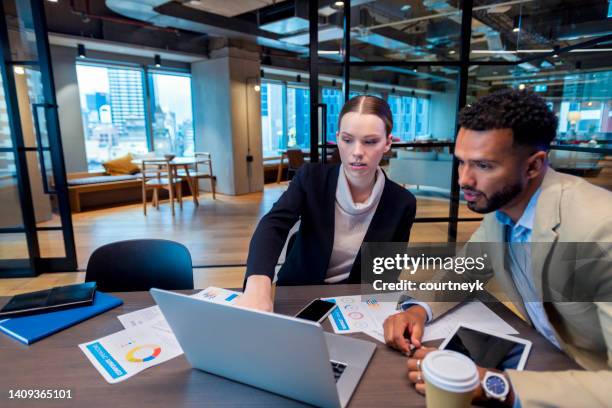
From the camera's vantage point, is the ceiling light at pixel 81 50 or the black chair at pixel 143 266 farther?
the ceiling light at pixel 81 50

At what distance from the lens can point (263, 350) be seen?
2.29ft

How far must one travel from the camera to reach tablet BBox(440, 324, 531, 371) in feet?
2.83

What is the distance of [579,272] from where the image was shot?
2.72 feet

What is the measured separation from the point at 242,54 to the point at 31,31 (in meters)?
4.32

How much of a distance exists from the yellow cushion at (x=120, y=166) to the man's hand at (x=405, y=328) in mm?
6979

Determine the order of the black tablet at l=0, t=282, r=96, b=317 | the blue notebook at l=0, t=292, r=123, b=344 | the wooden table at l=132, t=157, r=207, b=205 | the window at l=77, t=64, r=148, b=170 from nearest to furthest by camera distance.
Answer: the blue notebook at l=0, t=292, r=123, b=344 → the black tablet at l=0, t=282, r=96, b=317 → the wooden table at l=132, t=157, r=207, b=205 → the window at l=77, t=64, r=148, b=170

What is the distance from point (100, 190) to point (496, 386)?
6694mm

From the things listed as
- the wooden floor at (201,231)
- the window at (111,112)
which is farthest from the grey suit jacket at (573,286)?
the window at (111,112)

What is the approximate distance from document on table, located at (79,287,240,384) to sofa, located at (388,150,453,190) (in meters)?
2.78

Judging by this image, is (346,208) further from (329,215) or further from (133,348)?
(133,348)

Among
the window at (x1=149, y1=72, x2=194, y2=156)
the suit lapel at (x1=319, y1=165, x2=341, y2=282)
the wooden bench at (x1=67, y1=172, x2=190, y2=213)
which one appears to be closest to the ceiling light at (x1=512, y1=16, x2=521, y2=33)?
the suit lapel at (x1=319, y1=165, x2=341, y2=282)

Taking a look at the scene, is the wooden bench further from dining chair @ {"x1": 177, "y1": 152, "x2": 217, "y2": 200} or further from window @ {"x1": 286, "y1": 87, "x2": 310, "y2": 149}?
window @ {"x1": 286, "y1": 87, "x2": 310, "y2": 149}

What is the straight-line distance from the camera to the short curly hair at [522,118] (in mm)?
831

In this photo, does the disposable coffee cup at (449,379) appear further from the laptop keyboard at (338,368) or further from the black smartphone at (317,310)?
the black smartphone at (317,310)
